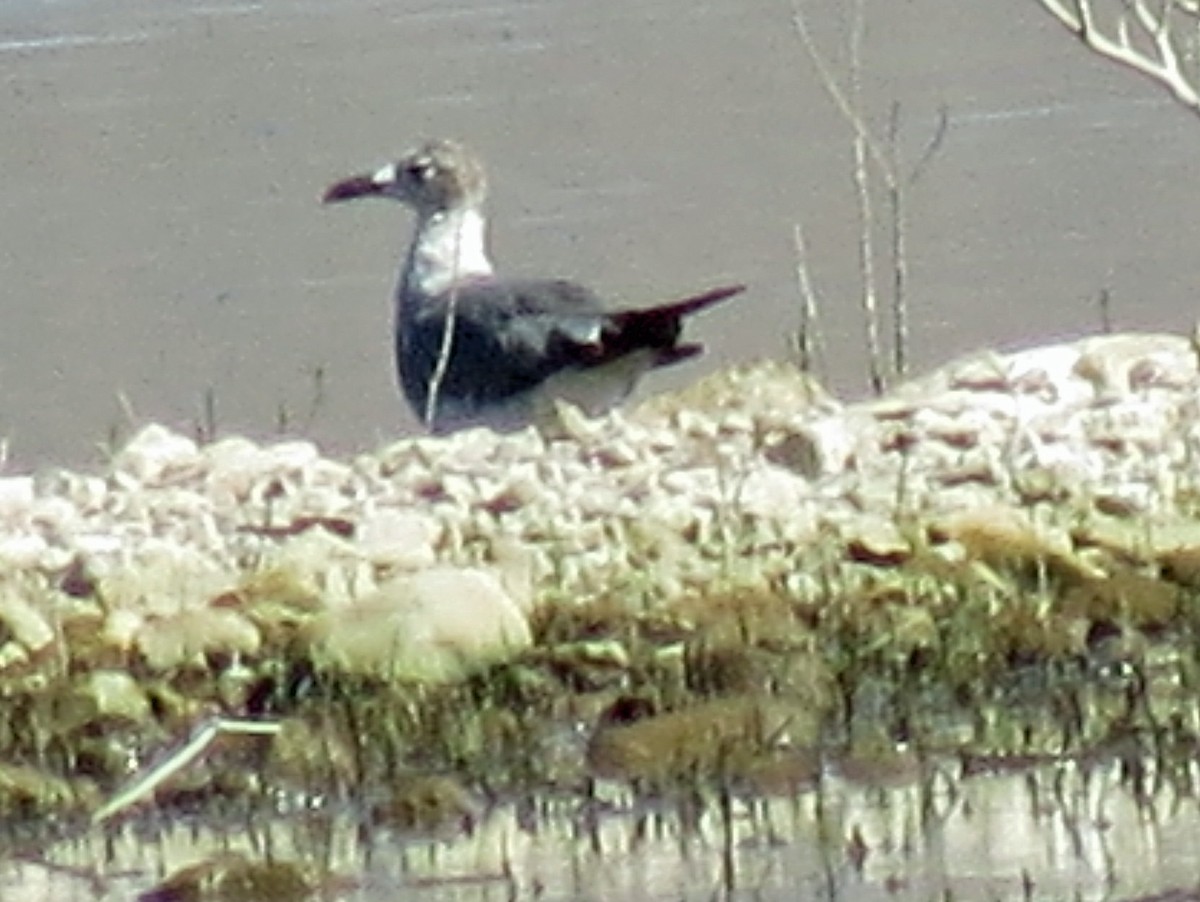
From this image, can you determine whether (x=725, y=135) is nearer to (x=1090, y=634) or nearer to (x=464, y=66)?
(x=464, y=66)

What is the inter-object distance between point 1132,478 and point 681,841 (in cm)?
205

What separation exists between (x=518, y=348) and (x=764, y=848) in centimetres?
414

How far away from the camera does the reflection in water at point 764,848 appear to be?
5945mm

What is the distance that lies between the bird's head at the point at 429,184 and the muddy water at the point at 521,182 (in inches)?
19.6

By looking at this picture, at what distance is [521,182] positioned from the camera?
14867mm

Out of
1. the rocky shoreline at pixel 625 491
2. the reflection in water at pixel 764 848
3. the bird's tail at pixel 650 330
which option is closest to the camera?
the reflection in water at pixel 764 848

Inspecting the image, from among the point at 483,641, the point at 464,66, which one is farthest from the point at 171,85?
the point at 483,641

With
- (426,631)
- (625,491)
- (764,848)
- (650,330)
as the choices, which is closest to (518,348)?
(650,330)

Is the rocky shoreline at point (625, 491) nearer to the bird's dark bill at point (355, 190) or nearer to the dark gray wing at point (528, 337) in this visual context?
the dark gray wing at point (528, 337)

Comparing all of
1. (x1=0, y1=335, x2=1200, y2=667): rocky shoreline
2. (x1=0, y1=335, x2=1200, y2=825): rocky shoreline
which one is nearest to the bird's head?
(x1=0, y1=335, x2=1200, y2=667): rocky shoreline

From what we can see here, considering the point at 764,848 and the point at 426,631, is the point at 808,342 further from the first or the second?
the point at 764,848

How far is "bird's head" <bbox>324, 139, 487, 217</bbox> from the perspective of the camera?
11602mm

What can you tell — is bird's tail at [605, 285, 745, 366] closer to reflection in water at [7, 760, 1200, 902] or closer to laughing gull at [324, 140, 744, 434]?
laughing gull at [324, 140, 744, 434]

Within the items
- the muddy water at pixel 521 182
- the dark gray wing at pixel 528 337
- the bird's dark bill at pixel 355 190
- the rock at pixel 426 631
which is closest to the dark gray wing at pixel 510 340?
the dark gray wing at pixel 528 337
